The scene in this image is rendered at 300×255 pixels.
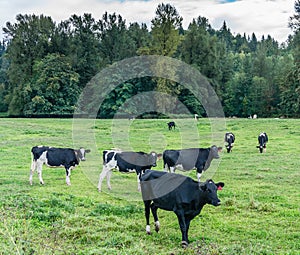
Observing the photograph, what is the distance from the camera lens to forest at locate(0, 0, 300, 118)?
170ft

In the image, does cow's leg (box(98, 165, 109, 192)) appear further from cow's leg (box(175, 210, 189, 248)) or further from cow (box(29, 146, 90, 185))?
cow's leg (box(175, 210, 189, 248))

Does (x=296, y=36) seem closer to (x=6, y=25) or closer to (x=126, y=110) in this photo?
(x=126, y=110)

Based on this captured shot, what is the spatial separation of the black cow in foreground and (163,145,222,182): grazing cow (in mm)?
5645

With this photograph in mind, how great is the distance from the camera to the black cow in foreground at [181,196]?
7.98m

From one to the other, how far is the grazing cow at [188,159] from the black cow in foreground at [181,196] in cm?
565

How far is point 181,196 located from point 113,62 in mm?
54435

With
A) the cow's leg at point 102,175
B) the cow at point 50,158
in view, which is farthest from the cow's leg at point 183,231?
the cow at point 50,158

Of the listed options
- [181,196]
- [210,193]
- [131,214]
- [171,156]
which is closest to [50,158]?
[171,156]

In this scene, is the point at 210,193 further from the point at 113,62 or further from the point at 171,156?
the point at 113,62

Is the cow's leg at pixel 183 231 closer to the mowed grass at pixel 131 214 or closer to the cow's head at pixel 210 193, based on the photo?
the mowed grass at pixel 131 214

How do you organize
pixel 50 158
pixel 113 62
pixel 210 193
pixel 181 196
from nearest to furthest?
pixel 210 193
pixel 181 196
pixel 50 158
pixel 113 62

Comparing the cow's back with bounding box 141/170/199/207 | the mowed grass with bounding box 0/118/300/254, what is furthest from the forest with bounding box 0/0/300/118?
the cow's back with bounding box 141/170/199/207

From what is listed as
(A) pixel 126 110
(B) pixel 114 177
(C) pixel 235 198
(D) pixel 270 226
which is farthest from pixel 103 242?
(A) pixel 126 110

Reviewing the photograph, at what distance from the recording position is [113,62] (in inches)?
2398
